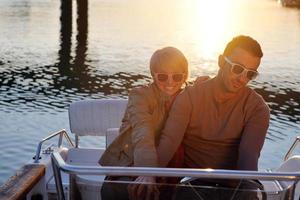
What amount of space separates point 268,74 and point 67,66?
7.31 meters

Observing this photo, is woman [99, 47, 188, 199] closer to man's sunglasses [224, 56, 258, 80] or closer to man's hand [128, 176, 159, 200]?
man's sunglasses [224, 56, 258, 80]

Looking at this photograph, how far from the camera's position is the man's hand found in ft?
8.80

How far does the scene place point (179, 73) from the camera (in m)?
3.51

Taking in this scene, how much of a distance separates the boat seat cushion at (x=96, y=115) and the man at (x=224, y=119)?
7.66 feet

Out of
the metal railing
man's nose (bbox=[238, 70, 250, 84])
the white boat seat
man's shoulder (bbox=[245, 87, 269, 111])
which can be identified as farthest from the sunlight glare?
the metal railing

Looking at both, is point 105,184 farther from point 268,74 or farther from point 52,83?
point 268,74

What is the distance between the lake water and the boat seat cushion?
16.1 feet

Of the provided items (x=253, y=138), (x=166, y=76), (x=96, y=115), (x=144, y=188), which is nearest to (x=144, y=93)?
(x=166, y=76)

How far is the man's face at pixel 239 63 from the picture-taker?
3.40 meters

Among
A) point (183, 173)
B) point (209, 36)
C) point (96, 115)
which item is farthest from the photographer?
point (209, 36)

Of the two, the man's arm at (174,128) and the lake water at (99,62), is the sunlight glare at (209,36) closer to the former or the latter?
the lake water at (99,62)

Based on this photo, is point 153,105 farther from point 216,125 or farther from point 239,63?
point 239,63

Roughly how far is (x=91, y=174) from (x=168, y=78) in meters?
1.07

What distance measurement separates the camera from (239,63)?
3396mm
